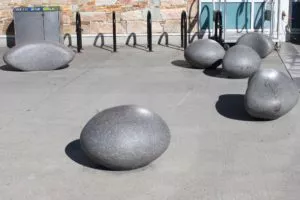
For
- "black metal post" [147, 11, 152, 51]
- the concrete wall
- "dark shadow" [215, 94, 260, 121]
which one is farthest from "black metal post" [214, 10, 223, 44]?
"dark shadow" [215, 94, 260, 121]

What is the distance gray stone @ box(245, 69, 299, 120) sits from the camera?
6562 mm

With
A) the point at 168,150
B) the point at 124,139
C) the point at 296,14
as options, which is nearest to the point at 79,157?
the point at 124,139

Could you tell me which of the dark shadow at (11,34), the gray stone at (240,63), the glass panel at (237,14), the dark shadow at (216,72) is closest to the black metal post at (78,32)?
the dark shadow at (11,34)

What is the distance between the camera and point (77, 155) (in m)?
5.67

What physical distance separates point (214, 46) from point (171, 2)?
3846 mm

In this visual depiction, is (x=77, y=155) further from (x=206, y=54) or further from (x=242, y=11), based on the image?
(x=242, y=11)

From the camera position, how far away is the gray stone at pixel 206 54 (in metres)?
9.92

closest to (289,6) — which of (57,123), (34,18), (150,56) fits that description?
(150,56)

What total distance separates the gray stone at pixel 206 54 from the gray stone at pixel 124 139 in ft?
16.0

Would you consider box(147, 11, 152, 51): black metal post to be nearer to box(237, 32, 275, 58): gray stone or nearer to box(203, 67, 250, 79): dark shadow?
box(237, 32, 275, 58): gray stone

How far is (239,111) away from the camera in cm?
721

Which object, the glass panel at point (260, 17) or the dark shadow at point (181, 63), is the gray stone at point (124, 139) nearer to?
the dark shadow at point (181, 63)

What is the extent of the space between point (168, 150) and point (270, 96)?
5.30 feet

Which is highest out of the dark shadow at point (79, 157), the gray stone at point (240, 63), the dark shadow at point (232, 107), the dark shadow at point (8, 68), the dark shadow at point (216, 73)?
the gray stone at point (240, 63)
